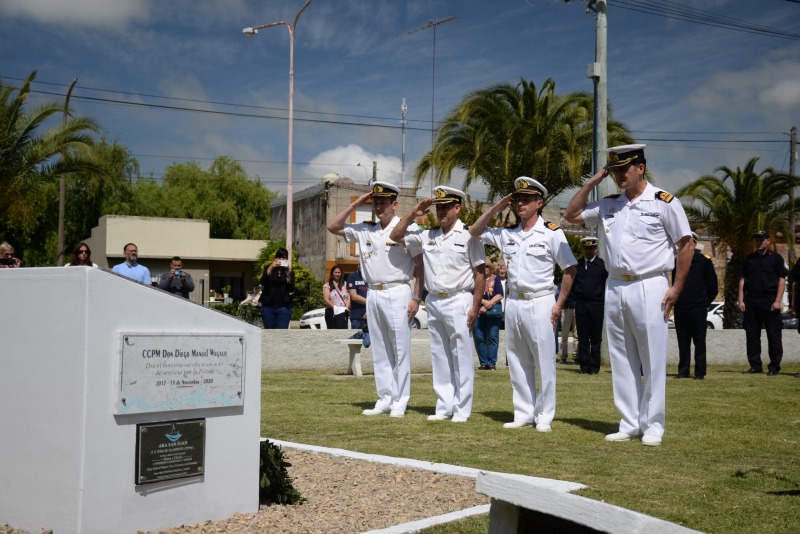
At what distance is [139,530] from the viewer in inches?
177

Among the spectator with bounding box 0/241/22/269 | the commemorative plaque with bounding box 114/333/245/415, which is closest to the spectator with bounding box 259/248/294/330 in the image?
the spectator with bounding box 0/241/22/269

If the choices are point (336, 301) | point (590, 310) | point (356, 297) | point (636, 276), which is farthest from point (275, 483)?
point (336, 301)

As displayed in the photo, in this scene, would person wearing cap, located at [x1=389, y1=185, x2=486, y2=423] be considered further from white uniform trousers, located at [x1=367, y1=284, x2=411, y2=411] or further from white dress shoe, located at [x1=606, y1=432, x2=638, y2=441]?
white dress shoe, located at [x1=606, y1=432, x2=638, y2=441]

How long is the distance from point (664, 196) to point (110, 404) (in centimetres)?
502

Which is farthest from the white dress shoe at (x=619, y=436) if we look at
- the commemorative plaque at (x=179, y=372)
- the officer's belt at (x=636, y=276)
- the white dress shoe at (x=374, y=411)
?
the commemorative plaque at (x=179, y=372)

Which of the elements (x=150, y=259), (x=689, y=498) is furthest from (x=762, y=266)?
(x=150, y=259)

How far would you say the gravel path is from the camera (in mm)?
4746

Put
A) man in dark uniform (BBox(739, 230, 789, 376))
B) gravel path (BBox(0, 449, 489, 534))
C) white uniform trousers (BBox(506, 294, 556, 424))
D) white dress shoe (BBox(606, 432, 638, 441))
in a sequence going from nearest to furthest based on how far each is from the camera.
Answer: gravel path (BBox(0, 449, 489, 534)) < white dress shoe (BBox(606, 432, 638, 441)) < white uniform trousers (BBox(506, 294, 556, 424)) < man in dark uniform (BBox(739, 230, 789, 376))

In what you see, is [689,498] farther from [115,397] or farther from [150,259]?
[150,259]

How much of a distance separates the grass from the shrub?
102 cm

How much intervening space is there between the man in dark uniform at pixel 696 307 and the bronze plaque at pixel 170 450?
11.4m

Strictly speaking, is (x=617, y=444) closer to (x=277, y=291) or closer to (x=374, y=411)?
(x=374, y=411)

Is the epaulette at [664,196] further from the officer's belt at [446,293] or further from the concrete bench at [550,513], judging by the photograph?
the concrete bench at [550,513]

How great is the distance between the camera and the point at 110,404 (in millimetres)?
4363
